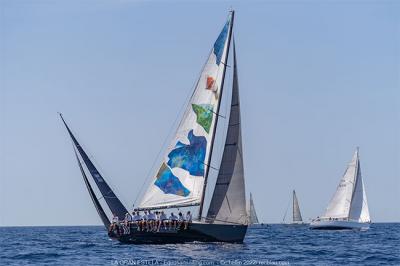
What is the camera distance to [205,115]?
5181cm

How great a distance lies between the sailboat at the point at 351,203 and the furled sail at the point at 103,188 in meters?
52.7

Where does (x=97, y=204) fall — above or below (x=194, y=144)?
below

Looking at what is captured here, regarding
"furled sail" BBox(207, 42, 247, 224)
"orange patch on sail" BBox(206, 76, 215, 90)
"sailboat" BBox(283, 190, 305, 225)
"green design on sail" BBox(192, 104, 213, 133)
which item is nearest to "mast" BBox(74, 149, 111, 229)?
"furled sail" BBox(207, 42, 247, 224)

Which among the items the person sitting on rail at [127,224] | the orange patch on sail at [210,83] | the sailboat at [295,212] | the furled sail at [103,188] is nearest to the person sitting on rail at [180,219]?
the person sitting on rail at [127,224]

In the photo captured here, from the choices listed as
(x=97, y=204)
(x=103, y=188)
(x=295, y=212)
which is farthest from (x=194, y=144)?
(x=295, y=212)

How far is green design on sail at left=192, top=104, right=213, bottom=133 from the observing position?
170 ft

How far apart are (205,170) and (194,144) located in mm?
1913

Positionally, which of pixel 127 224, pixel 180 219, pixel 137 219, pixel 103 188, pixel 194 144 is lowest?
pixel 127 224

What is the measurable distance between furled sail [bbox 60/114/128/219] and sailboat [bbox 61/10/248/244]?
4287 millimetres

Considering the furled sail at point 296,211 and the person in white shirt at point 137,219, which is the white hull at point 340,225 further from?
the person in white shirt at point 137,219

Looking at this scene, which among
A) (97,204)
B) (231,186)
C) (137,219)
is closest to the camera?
(231,186)

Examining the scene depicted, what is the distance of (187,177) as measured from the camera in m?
52.0

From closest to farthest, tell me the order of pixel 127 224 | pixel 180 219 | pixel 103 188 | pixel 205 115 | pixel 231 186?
pixel 180 219 → pixel 231 186 → pixel 127 224 → pixel 205 115 → pixel 103 188

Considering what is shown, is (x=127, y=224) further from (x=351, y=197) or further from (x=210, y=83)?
(x=351, y=197)
